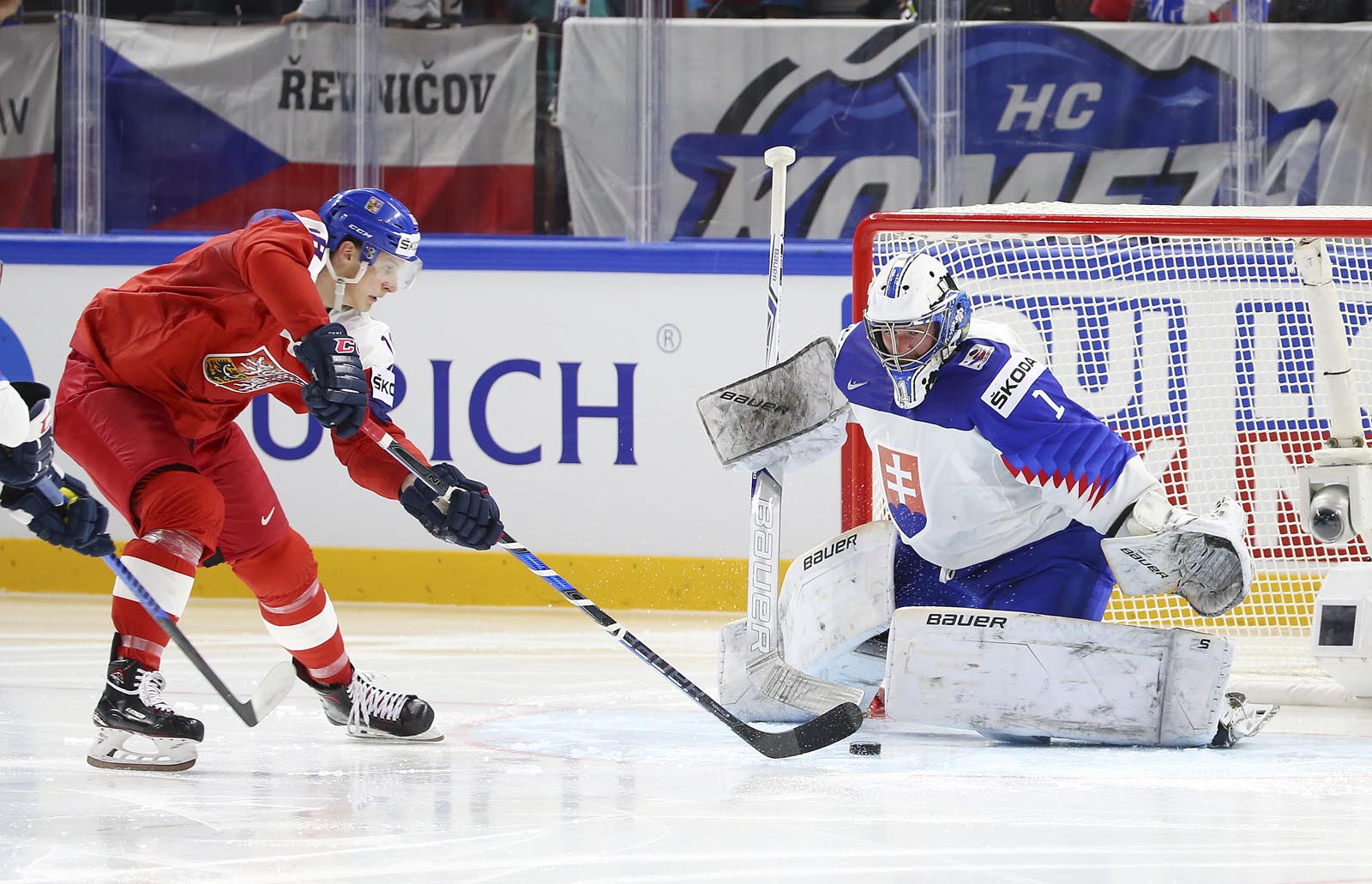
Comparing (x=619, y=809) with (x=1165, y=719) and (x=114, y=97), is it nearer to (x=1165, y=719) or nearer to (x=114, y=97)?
(x=1165, y=719)

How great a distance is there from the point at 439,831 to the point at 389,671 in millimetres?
1839

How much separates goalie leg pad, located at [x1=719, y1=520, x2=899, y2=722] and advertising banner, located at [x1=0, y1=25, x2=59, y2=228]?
11.0ft

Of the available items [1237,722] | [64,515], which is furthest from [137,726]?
[1237,722]

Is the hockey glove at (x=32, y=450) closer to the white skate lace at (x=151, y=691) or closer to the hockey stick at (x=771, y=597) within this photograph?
the white skate lace at (x=151, y=691)

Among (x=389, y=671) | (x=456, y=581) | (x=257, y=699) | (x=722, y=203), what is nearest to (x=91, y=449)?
(x=257, y=699)

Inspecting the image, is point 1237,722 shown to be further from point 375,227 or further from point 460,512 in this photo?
point 375,227

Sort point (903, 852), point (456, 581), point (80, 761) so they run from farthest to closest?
point (456, 581) → point (80, 761) → point (903, 852)

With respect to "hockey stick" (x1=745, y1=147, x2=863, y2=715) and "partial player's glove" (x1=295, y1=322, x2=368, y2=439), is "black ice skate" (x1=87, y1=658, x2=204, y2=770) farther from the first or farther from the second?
"hockey stick" (x1=745, y1=147, x2=863, y2=715)

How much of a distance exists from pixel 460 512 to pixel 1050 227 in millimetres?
1506

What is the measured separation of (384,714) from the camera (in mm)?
3371

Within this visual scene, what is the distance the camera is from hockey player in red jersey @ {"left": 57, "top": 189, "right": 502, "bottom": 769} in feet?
9.86

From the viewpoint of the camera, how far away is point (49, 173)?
5.87 meters

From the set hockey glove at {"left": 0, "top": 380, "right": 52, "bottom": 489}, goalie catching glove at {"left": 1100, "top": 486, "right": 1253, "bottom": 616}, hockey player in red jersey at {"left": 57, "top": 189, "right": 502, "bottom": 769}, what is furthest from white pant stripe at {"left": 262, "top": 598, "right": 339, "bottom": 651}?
goalie catching glove at {"left": 1100, "top": 486, "right": 1253, "bottom": 616}

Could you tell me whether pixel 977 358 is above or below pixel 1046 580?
above
